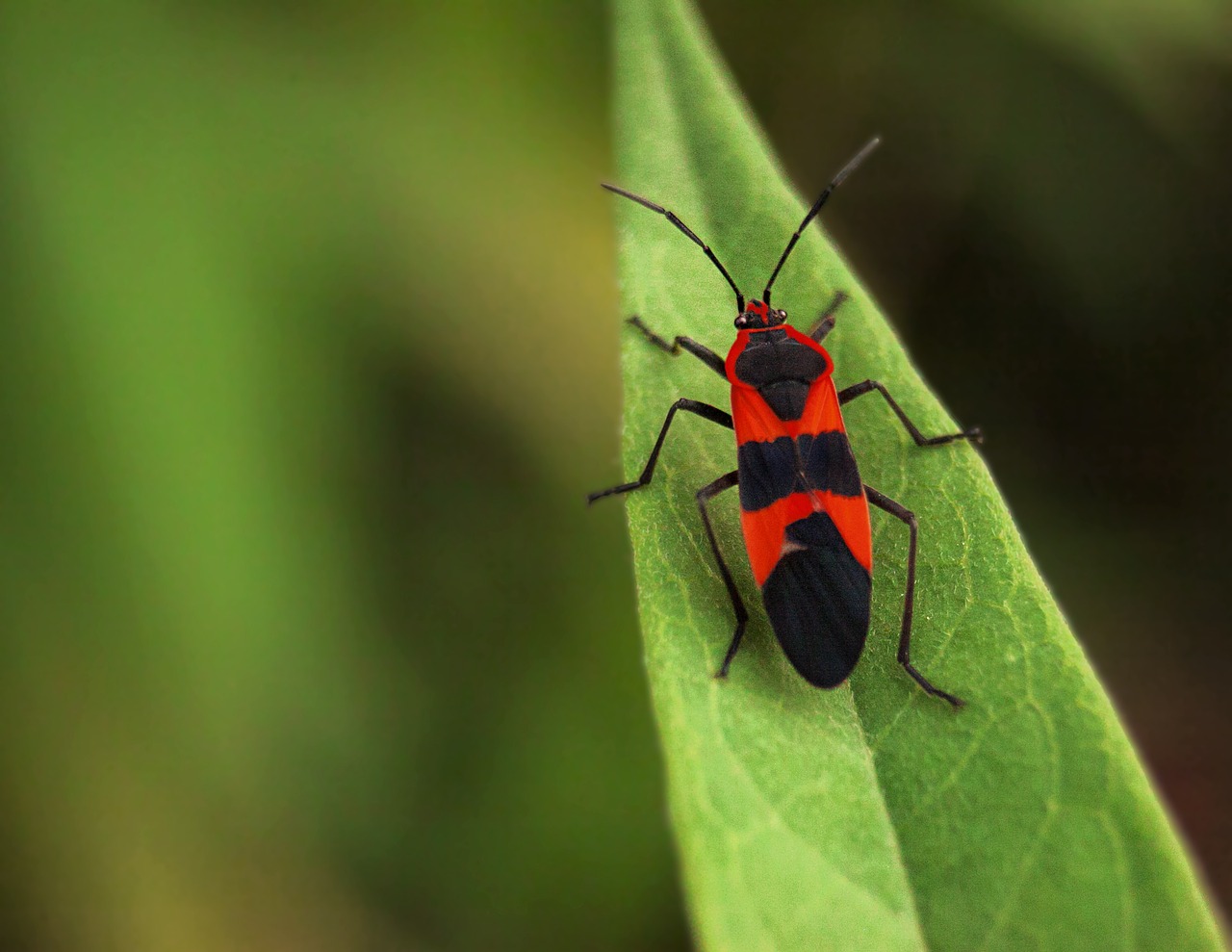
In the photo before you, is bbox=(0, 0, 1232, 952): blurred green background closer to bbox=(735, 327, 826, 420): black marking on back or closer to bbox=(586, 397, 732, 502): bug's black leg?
bbox=(735, 327, 826, 420): black marking on back

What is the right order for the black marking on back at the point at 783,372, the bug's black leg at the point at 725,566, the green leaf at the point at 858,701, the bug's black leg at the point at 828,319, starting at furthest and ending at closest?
the black marking on back at the point at 783,372 → the bug's black leg at the point at 828,319 → the bug's black leg at the point at 725,566 → the green leaf at the point at 858,701

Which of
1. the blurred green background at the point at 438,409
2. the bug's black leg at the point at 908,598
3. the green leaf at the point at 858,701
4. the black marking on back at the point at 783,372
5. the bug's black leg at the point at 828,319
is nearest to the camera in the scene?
the green leaf at the point at 858,701

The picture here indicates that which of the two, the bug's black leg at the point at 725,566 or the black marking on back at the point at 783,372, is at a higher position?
the black marking on back at the point at 783,372

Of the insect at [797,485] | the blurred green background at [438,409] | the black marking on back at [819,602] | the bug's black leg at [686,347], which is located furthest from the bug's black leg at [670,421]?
the black marking on back at [819,602]

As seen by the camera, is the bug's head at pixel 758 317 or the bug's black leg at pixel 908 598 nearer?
the bug's black leg at pixel 908 598

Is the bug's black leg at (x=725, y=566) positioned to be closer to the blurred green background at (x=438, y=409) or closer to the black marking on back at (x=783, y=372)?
the black marking on back at (x=783, y=372)

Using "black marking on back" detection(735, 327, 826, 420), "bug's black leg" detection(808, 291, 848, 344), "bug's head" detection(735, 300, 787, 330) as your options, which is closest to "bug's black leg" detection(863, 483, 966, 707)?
"black marking on back" detection(735, 327, 826, 420)

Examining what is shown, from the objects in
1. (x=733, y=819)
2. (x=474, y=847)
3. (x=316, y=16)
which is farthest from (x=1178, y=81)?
(x=474, y=847)
